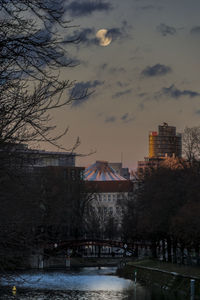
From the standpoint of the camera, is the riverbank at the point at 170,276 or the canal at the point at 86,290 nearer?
the canal at the point at 86,290

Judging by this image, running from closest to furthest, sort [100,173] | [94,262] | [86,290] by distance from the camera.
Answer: [86,290] < [94,262] < [100,173]

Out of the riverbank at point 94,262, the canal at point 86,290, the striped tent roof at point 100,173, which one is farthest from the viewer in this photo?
the striped tent roof at point 100,173

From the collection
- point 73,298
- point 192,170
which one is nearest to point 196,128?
point 192,170

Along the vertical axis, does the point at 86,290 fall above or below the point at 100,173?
below

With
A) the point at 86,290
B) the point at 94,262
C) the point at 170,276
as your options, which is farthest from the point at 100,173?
the point at 170,276

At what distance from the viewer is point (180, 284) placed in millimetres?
42125

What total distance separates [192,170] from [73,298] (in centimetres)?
2018

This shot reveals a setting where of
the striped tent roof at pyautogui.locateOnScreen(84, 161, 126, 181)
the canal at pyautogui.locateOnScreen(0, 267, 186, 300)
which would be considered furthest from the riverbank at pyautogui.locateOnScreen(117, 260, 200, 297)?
the striped tent roof at pyautogui.locateOnScreen(84, 161, 126, 181)

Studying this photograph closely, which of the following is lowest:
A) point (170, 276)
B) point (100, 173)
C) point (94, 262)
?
point (170, 276)

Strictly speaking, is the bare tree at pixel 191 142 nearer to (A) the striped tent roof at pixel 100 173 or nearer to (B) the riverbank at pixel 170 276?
(B) the riverbank at pixel 170 276

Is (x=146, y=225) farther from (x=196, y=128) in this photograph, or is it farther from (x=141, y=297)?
(x=141, y=297)

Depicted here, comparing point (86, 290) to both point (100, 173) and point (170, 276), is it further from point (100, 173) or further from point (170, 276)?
point (100, 173)

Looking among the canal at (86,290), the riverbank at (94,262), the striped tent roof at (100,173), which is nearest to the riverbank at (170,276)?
the canal at (86,290)

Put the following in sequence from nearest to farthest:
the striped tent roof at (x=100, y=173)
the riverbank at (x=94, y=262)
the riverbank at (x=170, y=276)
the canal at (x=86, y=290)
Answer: the canal at (x=86, y=290), the riverbank at (x=170, y=276), the riverbank at (x=94, y=262), the striped tent roof at (x=100, y=173)
